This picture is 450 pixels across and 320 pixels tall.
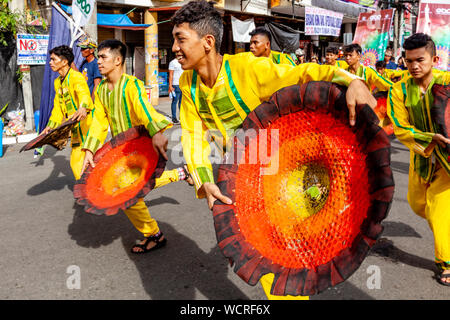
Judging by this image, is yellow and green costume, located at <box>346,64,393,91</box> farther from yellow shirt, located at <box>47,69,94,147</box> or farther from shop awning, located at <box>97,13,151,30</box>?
shop awning, located at <box>97,13,151,30</box>

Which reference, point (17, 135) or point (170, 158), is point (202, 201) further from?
point (17, 135)

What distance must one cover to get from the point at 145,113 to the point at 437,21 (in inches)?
280

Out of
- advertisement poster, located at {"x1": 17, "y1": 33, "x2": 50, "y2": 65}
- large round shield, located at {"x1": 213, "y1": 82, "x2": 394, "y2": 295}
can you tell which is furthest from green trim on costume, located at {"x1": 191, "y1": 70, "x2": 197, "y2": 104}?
advertisement poster, located at {"x1": 17, "y1": 33, "x2": 50, "y2": 65}

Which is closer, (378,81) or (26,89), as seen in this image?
(378,81)

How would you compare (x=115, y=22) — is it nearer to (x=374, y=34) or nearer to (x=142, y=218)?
(x=374, y=34)

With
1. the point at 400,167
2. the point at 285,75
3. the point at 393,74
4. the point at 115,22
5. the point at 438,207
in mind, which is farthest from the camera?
the point at 115,22

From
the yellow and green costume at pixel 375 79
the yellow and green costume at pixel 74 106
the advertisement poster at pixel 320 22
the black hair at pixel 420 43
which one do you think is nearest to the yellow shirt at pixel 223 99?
the black hair at pixel 420 43

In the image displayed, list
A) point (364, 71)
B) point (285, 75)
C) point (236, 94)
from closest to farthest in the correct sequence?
point (285, 75), point (236, 94), point (364, 71)

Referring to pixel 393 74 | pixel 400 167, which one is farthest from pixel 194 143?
pixel 393 74

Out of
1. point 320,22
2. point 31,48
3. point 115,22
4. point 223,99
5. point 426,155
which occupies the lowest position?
point 426,155

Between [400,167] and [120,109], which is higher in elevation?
[120,109]

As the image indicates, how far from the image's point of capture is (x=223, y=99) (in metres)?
2.35

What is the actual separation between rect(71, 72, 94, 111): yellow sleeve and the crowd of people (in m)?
0.01

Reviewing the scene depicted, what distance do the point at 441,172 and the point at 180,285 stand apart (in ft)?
7.75
